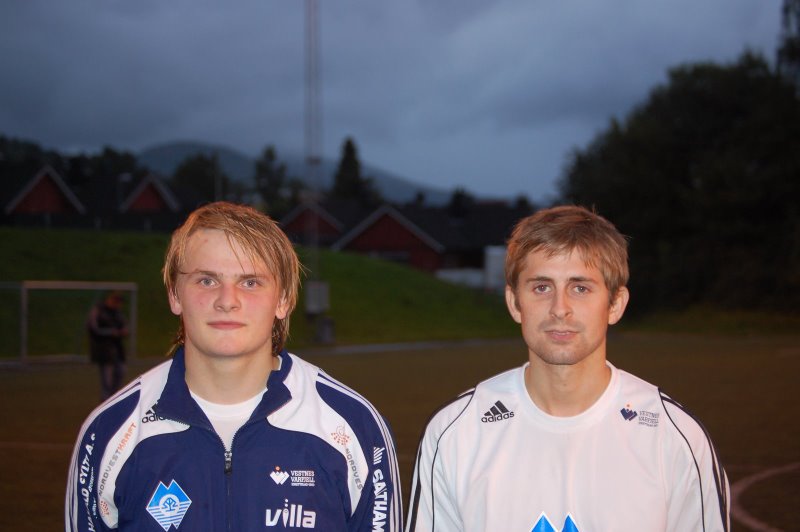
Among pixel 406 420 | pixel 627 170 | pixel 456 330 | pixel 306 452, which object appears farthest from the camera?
pixel 627 170

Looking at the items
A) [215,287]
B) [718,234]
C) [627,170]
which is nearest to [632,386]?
[215,287]

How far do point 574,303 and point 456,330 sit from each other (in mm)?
40970

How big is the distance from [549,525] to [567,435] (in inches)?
14.6

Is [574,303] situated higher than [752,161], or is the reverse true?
[752,161]

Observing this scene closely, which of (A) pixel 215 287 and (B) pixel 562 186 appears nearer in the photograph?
(A) pixel 215 287

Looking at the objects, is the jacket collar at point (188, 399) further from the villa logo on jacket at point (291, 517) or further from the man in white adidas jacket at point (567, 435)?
the man in white adidas jacket at point (567, 435)

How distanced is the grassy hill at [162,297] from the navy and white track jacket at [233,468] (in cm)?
2794

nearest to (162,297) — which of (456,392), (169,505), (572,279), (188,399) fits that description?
(456,392)

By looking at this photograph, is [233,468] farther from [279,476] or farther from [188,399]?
[188,399]

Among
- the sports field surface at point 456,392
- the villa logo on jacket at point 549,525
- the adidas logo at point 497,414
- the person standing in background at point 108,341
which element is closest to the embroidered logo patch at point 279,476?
the adidas logo at point 497,414

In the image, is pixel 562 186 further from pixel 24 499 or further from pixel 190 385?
pixel 190 385

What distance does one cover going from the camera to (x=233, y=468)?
327cm

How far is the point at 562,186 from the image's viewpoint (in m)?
63.4

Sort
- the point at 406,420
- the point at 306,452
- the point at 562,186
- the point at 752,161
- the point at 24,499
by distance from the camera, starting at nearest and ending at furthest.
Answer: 1. the point at 306,452
2. the point at 24,499
3. the point at 406,420
4. the point at 752,161
5. the point at 562,186
